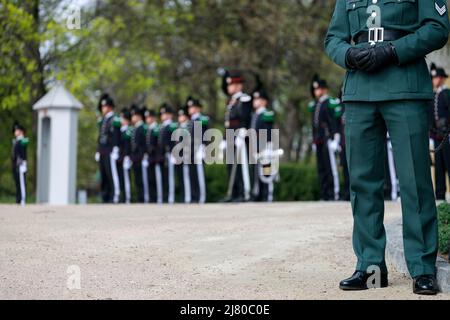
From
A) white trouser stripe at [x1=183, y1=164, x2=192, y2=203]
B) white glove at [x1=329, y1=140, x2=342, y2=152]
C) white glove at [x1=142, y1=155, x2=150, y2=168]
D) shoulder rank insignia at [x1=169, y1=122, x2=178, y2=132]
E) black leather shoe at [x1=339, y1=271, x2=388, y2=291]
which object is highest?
shoulder rank insignia at [x1=169, y1=122, x2=178, y2=132]

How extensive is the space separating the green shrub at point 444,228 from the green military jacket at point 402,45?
127cm

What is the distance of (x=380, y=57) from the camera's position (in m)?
4.88

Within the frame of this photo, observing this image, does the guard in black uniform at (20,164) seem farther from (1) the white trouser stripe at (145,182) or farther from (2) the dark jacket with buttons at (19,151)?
(1) the white trouser stripe at (145,182)

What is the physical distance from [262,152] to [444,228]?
7.76 meters

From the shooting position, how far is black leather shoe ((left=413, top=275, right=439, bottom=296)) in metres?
4.81

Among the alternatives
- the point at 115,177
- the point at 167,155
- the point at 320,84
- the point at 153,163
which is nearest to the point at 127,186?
the point at 115,177

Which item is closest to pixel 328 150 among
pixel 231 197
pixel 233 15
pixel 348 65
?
pixel 231 197

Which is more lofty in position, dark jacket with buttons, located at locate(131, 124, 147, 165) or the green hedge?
dark jacket with buttons, located at locate(131, 124, 147, 165)

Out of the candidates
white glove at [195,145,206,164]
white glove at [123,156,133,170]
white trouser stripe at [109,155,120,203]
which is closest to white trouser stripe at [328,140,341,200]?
white glove at [195,145,206,164]

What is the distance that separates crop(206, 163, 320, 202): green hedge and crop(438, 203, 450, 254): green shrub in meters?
11.7

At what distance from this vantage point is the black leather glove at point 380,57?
4.87 m

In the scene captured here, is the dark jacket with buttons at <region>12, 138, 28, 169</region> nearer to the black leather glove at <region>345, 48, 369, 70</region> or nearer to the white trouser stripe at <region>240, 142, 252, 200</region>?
the white trouser stripe at <region>240, 142, 252, 200</region>

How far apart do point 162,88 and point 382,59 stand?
1935 centimetres
